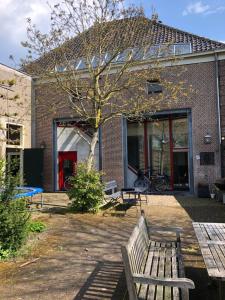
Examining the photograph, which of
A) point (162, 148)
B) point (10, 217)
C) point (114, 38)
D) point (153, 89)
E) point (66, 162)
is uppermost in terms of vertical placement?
point (114, 38)

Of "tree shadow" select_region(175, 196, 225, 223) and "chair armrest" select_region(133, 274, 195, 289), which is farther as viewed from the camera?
"tree shadow" select_region(175, 196, 225, 223)

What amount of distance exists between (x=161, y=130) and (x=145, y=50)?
763 centimetres

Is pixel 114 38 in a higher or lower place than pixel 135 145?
higher

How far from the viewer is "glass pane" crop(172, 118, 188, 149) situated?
745 inches

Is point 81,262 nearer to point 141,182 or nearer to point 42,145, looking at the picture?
point 141,182

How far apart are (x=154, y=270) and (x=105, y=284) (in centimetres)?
100

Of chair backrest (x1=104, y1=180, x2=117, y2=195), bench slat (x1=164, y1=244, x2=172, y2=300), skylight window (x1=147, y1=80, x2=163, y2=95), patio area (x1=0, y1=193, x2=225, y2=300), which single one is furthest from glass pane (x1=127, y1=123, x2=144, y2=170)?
bench slat (x1=164, y1=244, x2=172, y2=300)

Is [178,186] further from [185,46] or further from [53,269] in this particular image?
[53,269]

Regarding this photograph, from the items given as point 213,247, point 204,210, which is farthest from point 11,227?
point 204,210

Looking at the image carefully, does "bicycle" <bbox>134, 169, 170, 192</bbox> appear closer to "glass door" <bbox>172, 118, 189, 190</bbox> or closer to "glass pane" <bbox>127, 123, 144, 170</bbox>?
"glass door" <bbox>172, 118, 189, 190</bbox>

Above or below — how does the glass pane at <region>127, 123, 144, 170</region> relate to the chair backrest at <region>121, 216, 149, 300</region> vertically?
above

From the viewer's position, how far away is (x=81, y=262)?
6.08 metres

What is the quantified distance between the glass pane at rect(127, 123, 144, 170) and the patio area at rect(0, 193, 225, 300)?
9547 millimetres

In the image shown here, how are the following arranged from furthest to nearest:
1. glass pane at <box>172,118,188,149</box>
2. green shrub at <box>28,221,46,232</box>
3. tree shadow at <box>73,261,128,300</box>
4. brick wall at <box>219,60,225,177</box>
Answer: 1. glass pane at <box>172,118,188,149</box>
2. brick wall at <box>219,60,225,177</box>
3. green shrub at <box>28,221,46,232</box>
4. tree shadow at <box>73,261,128,300</box>
